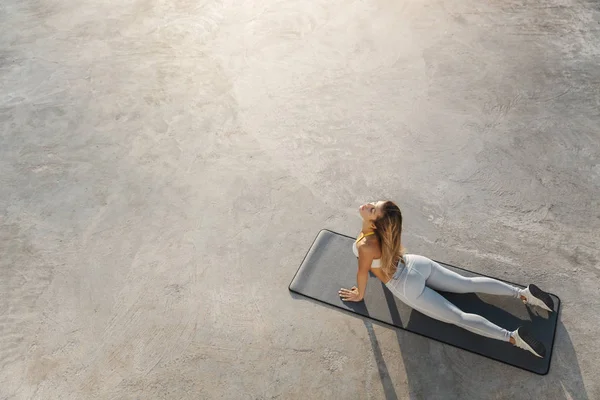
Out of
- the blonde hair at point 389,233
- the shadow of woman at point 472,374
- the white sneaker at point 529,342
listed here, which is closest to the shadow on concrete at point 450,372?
the shadow of woman at point 472,374

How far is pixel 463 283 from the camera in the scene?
3.17 m

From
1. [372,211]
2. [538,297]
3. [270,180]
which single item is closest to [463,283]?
[538,297]

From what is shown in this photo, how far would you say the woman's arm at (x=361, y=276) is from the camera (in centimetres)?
293

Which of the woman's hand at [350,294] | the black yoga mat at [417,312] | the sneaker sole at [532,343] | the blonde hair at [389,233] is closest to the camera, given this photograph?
the blonde hair at [389,233]

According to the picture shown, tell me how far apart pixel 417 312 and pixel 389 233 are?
724mm

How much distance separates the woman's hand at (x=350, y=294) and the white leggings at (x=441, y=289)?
0.28 metres

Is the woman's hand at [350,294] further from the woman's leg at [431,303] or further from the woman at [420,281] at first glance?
the woman's leg at [431,303]

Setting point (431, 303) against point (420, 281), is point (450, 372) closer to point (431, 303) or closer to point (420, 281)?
point (431, 303)

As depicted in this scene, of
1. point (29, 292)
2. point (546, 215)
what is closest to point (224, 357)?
point (29, 292)

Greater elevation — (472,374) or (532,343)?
(532,343)

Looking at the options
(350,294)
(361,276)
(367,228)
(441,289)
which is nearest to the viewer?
(367,228)

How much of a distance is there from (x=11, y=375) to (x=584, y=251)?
12.0ft

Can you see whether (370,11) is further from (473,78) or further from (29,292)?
(29,292)

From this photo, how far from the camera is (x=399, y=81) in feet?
15.9
